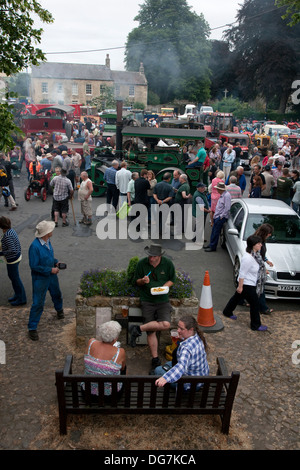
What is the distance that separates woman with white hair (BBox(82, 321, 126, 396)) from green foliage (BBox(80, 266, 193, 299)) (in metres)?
1.42

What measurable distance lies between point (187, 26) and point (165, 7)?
20.1ft

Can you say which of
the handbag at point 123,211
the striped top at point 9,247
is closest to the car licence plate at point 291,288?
the striped top at point 9,247

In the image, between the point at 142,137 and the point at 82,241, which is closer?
the point at 82,241

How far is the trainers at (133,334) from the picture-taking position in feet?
17.4

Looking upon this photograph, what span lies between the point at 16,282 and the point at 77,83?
53413mm

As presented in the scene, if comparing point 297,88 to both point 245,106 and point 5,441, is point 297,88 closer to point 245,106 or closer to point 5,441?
point 245,106

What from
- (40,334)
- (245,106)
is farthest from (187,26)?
(40,334)

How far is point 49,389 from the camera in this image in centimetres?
475

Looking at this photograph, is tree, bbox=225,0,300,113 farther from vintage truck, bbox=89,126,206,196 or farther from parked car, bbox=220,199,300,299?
parked car, bbox=220,199,300,299

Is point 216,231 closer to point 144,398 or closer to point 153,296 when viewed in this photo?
point 153,296

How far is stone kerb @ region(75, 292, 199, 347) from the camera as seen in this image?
551cm

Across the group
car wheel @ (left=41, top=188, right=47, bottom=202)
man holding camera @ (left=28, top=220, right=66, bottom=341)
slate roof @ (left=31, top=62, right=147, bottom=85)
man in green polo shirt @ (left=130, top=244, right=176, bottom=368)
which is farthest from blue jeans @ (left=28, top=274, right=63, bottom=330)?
slate roof @ (left=31, top=62, right=147, bottom=85)

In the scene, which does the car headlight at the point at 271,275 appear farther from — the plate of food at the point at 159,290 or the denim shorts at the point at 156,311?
the plate of food at the point at 159,290
